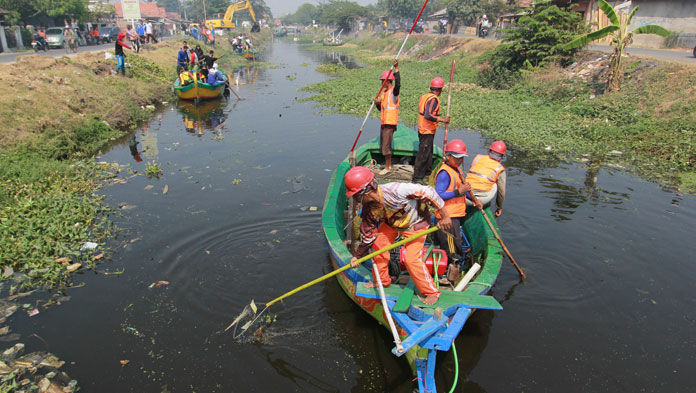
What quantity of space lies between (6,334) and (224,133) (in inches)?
379

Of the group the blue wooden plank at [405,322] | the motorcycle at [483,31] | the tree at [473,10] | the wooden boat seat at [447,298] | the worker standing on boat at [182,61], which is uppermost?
the tree at [473,10]

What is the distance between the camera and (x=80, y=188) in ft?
26.8

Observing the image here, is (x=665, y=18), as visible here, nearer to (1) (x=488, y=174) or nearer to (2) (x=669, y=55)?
(2) (x=669, y=55)

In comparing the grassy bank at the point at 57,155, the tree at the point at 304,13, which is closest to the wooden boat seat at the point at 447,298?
the grassy bank at the point at 57,155

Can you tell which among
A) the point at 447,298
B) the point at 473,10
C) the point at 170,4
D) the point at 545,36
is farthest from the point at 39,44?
the point at 170,4

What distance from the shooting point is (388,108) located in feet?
25.2

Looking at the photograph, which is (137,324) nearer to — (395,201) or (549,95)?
(395,201)

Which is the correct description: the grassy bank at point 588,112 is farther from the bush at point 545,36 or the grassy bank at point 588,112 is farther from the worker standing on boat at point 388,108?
the worker standing on boat at point 388,108

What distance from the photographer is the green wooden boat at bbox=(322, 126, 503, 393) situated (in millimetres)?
3490

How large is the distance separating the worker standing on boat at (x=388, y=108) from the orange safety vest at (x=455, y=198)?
9.36ft

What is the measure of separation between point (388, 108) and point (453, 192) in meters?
3.19

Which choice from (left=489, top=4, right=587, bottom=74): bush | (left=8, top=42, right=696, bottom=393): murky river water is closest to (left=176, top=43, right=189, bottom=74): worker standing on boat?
(left=8, top=42, right=696, bottom=393): murky river water

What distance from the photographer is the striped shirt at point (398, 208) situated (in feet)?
12.9

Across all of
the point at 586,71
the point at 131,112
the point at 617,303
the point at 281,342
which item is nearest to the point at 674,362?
the point at 617,303
